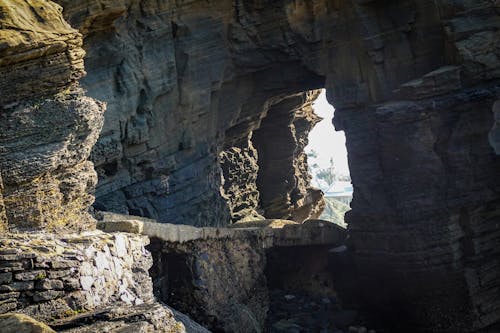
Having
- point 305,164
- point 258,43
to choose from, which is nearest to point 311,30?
point 258,43

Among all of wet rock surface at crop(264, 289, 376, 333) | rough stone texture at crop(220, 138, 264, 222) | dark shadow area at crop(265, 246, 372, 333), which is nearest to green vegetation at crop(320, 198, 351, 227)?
rough stone texture at crop(220, 138, 264, 222)

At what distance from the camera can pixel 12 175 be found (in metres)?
11.2

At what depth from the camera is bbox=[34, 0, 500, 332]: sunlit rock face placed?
21000 millimetres

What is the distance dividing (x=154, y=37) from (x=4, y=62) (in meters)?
10.7

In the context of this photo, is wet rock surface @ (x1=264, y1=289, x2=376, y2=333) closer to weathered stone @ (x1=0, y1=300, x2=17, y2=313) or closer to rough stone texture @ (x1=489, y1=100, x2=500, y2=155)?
rough stone texture @ (x1=489, y1=100, x2=500, y2=155)

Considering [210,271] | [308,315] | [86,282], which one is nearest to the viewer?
[86,282]

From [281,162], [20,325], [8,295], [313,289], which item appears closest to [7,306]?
[8,295]

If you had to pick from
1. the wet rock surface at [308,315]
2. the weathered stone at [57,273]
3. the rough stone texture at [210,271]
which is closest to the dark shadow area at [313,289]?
the wet rock surface at [308,315]

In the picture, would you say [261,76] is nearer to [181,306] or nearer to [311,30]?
[311,30]

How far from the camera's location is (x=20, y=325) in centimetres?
812

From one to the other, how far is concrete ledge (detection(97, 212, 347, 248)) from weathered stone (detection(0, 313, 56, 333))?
16.6ft

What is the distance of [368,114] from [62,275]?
47.1 ft

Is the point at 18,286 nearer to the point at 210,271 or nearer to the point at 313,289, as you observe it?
the point at 210,271

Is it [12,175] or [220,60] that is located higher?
[220,60]
